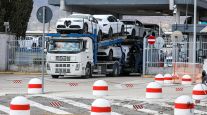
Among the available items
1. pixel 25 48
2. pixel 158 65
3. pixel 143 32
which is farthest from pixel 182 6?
pixel 25 48

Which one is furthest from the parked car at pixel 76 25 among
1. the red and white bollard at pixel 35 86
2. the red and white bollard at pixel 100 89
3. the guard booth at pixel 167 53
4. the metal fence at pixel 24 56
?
the red and white bollard at pixel 100 89

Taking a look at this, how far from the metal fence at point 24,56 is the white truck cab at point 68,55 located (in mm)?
7407

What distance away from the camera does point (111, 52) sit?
125 ft

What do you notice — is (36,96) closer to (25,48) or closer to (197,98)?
(197,98)

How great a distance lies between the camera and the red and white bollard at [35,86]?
20953mm

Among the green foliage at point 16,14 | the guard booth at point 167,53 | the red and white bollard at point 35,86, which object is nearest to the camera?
the red and white bollard at point 35,86

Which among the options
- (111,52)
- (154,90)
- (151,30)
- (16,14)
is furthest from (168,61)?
(154,90)

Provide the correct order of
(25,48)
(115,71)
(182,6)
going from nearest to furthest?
(115,71) → (25,48) → (182,6)

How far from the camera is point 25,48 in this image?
137 ft

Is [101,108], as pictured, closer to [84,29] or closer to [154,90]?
[154,90]

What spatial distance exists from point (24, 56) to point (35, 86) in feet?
69.4

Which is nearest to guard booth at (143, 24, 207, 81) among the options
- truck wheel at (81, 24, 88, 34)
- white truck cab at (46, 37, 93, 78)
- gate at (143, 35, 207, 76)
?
gate at (143, 35, 207, 76)

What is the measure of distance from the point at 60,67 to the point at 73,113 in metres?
18.0

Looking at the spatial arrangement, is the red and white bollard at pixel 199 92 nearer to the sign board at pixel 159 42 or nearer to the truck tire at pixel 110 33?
the sign board at pixel 159 42
